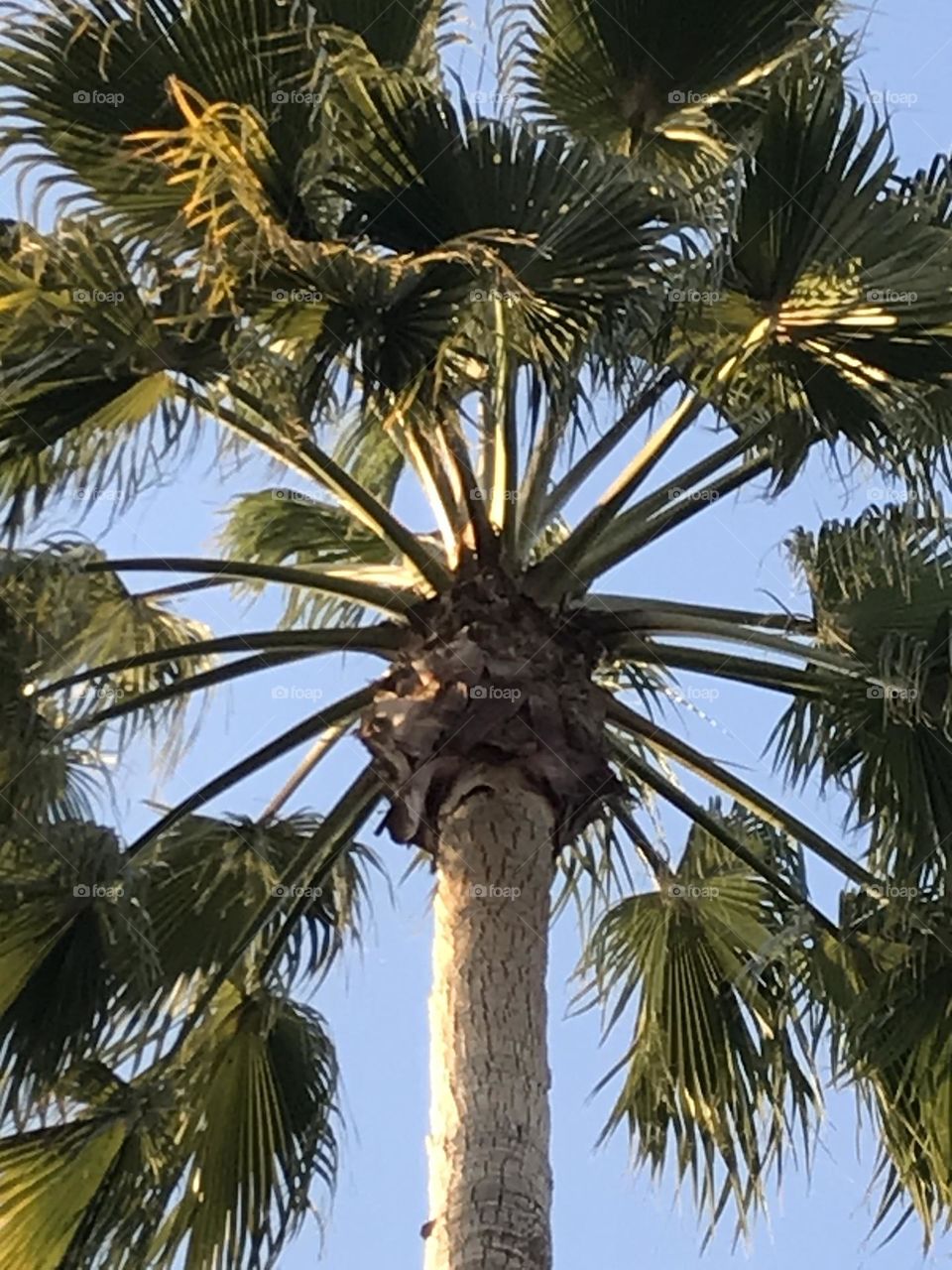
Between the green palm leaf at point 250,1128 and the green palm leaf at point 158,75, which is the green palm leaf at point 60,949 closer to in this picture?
the green palm leaf at point 250,1128

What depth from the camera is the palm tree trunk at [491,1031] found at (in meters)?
4.43

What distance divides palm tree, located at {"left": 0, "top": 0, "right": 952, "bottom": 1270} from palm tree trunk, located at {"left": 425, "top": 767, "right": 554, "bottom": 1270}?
0.4 inches

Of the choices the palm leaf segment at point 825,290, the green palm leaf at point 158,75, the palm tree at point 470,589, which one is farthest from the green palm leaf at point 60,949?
the palm leaf segment at point 825,290

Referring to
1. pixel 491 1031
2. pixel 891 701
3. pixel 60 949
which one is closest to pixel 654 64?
pixel 891 701

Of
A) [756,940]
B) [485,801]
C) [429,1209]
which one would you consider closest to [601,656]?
[485,801]

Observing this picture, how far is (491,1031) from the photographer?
4.71m

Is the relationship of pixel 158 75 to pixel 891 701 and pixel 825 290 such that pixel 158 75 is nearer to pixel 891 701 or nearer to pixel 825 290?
pixel 825 290

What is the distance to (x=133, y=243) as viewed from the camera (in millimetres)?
4809

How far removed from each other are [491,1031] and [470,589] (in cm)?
117

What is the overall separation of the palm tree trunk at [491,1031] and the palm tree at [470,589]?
0.4 inches

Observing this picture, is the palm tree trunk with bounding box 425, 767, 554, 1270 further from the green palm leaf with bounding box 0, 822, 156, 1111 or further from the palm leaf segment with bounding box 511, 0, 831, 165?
the palm leaf segment with bounding box 511, 0, 831, 165

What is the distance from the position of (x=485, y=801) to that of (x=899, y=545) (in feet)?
4.38

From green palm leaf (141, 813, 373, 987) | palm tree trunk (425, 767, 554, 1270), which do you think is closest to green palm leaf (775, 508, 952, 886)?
palm tree trunk (425, 767, 554, 1270)

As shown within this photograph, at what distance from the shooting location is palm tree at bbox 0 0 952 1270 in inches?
177
